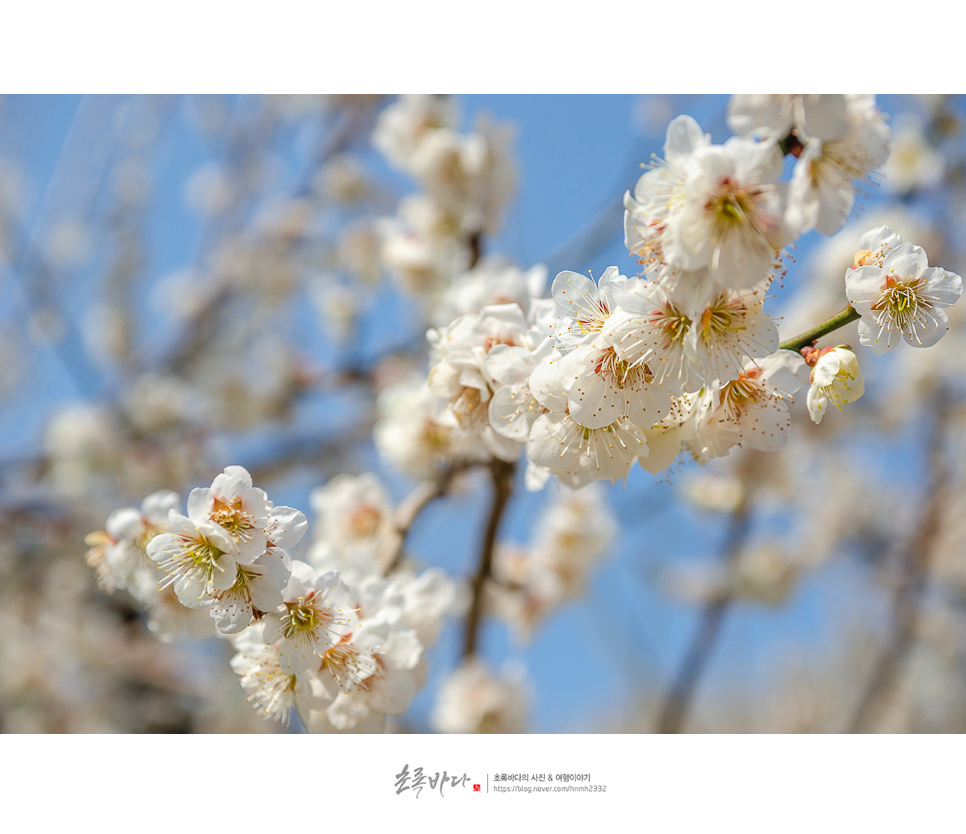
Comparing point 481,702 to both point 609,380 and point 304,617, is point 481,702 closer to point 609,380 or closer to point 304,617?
point 304,617

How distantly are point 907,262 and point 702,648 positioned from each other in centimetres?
209

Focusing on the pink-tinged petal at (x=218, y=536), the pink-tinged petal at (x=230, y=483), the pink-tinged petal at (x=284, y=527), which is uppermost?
the pink-tinged petal at (x=230, y=483)

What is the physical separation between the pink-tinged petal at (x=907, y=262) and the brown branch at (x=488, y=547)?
618 mm

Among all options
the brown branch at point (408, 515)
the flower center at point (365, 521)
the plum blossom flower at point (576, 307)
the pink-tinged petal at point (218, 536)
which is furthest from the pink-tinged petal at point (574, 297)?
the flower center at point (365, 521)

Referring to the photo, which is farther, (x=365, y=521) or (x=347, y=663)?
(x=365, y=521)

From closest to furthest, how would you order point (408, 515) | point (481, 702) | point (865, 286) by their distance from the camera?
point (865, 286) < point (408, 515) < point (481, 702)

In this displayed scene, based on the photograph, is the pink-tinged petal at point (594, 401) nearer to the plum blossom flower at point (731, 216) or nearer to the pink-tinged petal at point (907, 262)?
the plum blossom flower at point (731, 216)

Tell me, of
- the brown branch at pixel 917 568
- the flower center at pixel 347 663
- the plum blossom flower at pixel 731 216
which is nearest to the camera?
the plum blossom flower at pixel 731 216

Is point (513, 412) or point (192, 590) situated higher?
point (513, 412)

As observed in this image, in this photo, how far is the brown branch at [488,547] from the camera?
119cm

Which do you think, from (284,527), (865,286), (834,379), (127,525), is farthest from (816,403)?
(127,525)

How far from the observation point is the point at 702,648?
8.33ft

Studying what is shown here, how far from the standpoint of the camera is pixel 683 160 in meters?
0.67

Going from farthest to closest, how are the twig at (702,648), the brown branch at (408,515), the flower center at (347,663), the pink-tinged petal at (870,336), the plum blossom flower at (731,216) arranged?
the twig at (702,648) < the brown branch at (408,515) < the flower center at (347,663) < the pink-tinged petal at (870,336) < the plum blossom flower at (731,216)
